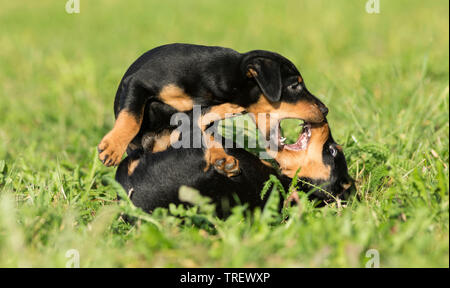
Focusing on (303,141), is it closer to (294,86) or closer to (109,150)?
(294,86)

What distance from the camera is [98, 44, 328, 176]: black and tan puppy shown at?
10.3ft

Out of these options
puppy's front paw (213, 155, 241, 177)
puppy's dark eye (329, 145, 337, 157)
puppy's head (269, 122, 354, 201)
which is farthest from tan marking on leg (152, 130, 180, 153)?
puppy's dark eye (329, 145, 337, 157)

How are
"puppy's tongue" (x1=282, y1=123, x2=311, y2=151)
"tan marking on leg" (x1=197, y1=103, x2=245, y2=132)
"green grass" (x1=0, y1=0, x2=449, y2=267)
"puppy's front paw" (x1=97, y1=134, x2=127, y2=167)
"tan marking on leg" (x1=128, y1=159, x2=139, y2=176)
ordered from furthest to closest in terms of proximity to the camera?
"puppy's tongue" (x1=282, y1=123, x2=311, y2=151), "tan marking on leg" (x1=197, y1=103, x2=245, y2=132), "tan marking on leg" (x1=128, y1=159, x2=139, y2=176), "puppy's front paw" (x1=97, y1=134, x2=127, y2=167), "green grass" (x1=0, y1=0, x2=449, y2=267)

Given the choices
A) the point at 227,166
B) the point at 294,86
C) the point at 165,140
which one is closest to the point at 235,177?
the point at 227,166

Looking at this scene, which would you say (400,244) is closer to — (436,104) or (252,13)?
(436,104)

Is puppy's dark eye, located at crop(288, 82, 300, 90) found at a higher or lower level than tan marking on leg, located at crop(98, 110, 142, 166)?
higher

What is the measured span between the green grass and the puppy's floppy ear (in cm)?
69

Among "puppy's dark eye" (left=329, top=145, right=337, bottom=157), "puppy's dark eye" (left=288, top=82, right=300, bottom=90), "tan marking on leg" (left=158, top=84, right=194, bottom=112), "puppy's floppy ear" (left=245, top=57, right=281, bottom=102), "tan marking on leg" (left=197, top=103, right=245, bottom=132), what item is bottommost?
"puppy's dark eye" (left=329, top=145, right=337, bottom=157)

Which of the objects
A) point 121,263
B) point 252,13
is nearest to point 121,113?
point 121,263

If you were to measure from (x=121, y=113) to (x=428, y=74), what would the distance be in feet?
13.9

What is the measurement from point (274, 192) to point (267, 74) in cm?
89

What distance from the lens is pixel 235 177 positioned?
10.5ft

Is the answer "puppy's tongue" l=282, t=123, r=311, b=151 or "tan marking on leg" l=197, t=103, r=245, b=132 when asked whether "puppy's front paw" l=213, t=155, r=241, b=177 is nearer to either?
"tan marking on leg" l=197, t=103, r=245, b=132

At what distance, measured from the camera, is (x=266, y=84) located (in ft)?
10.5
